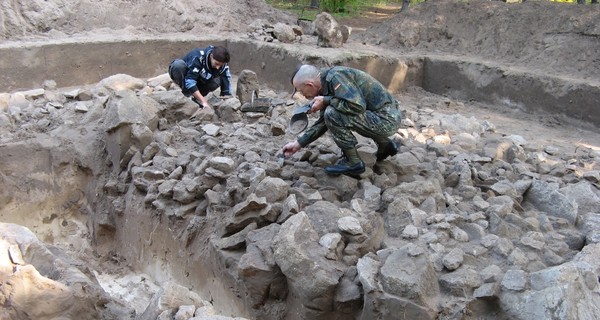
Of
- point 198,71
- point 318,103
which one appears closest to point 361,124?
point 318,103

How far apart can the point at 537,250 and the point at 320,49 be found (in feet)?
17.9

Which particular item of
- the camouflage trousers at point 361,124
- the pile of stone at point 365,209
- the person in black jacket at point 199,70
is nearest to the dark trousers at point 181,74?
the person in black jacket at point 199,70

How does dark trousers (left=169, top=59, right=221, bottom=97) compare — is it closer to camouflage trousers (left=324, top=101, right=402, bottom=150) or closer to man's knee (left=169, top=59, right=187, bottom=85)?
man's knee (left=169, top=59, right=187, bottom=85)

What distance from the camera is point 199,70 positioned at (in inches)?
235

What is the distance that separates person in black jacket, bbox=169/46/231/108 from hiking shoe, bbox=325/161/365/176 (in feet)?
6.41

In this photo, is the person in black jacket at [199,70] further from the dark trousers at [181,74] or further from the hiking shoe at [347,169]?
the hiking shoe at [347,169]

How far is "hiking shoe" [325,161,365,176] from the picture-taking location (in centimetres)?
418

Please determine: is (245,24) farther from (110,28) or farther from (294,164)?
(294,164)

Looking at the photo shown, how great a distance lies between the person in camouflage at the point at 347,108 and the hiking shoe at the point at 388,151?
0.13 meters

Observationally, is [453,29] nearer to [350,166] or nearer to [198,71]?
[198,71]

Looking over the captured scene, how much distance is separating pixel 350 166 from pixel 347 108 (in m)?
0.47

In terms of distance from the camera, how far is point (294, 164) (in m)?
4.50

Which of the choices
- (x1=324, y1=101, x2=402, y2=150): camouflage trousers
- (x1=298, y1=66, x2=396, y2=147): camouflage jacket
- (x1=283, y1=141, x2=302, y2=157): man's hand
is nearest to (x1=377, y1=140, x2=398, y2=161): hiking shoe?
(x1=324, y1=101, x2=402, y2=150): camouflage trousers

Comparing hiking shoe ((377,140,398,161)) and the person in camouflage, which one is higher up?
the person in camouflage
